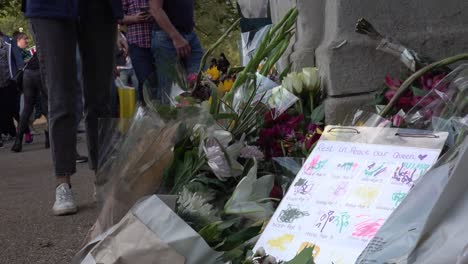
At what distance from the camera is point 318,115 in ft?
8.66

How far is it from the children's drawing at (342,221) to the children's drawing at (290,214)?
111mm

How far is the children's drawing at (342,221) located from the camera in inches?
71.1

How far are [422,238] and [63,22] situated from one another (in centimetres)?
274

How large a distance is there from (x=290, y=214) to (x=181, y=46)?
2.73 metres

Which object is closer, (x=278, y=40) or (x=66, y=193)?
(x=278, y=40)

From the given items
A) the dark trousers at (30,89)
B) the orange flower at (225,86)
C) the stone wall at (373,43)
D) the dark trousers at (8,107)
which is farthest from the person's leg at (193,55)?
the dark trousers at (8,107)

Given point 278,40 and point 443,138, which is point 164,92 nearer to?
point 278,40

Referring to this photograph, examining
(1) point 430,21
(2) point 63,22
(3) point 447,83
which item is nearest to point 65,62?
(2) point 63,22

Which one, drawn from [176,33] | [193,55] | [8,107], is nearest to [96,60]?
[176,33]

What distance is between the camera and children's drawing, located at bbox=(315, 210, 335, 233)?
1.84 m

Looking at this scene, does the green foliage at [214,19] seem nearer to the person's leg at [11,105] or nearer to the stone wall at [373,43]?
the person's leg at [11,105]

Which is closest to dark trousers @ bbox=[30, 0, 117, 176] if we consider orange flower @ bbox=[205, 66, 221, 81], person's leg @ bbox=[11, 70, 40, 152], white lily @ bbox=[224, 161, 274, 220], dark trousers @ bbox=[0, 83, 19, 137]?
orange flower @ bbox=[205, 66, 221, 81]

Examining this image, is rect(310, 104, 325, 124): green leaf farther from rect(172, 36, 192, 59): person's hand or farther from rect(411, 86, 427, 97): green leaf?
rect(172, 36, 192, 59): person's hand

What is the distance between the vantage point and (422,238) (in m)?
1.38
